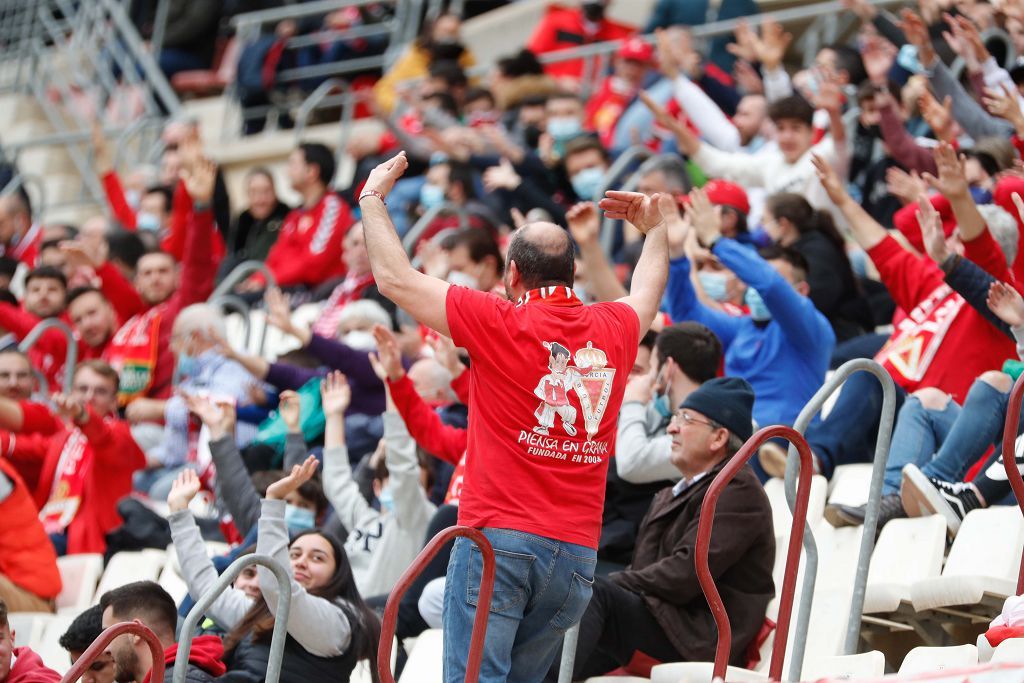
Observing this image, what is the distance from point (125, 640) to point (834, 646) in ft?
7.51

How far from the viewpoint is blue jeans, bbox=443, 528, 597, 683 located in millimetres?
4516

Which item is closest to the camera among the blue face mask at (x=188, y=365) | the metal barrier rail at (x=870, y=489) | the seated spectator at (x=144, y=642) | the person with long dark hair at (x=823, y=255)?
the metal barrier rail at (x=870, y=489)

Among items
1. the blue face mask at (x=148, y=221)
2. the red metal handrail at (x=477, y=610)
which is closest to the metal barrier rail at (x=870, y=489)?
the red metal handrail at (x=477, y=610)

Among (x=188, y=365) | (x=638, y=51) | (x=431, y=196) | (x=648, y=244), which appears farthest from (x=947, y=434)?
(x=638, y=51)

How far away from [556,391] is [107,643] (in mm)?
1388

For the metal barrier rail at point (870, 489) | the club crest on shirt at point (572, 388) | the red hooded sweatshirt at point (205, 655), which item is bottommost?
the red hooded sweatshirt at point (205, 655)

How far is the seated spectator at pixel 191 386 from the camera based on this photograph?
29.1 ft

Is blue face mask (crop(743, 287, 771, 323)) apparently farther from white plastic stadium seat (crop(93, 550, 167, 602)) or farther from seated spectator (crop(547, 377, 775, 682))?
white plastic stadium seat (crop(93, 550, 167, 602))

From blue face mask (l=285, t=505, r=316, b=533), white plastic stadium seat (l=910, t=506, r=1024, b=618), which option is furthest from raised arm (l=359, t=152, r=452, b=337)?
blue face mask (l=285, t=505, r=316, b=533)

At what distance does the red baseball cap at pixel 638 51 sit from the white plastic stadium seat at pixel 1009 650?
306 inches

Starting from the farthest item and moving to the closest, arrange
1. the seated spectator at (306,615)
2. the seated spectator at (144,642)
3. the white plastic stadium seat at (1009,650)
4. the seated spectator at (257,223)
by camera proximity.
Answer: the seated spectator at (257,223) → the seated spectator at (306,615) → the seated spectator at (144,642) → the white plastic stadium seat at (1009,650)

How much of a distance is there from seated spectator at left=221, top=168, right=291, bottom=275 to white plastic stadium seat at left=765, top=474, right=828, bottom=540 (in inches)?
224

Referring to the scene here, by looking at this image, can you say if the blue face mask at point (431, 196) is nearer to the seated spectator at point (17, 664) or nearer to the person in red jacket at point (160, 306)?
the person in red jacket at point (160, 306)

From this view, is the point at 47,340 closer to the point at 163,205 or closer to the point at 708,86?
the point at 163,205
